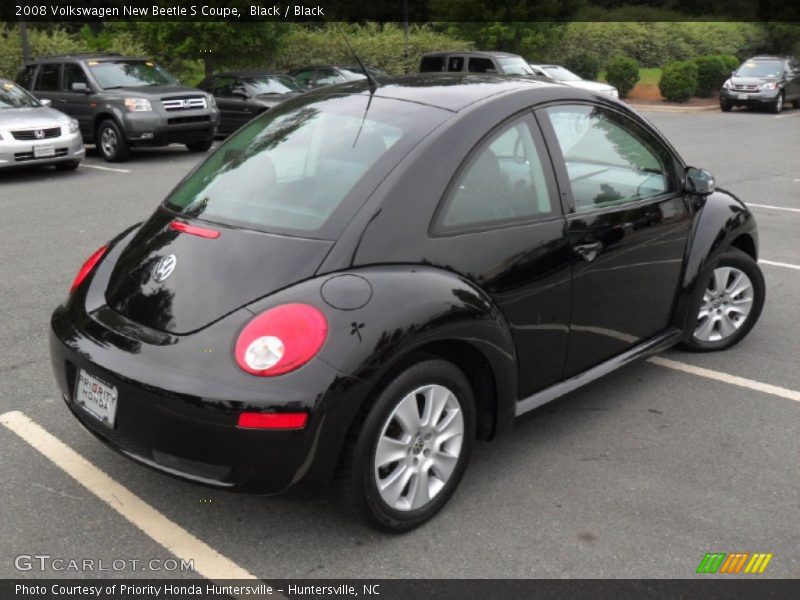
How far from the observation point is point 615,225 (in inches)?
163

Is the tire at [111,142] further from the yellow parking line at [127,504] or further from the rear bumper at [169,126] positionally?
the yellow parking line at [127,504]

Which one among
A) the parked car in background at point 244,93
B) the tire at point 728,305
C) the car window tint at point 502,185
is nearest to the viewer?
the car window tint at point 502,185

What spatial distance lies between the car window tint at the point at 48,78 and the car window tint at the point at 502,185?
13668mm

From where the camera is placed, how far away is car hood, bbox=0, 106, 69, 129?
490 inches

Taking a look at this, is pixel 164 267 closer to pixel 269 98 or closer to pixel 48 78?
pixel 48 78

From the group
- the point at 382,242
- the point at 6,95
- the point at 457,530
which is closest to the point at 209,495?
the point at 457,530

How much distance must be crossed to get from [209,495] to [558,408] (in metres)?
1.79

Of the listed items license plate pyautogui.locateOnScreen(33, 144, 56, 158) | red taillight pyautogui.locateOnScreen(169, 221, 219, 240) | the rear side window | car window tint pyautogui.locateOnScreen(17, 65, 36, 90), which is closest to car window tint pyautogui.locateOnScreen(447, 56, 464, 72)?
the rear side window

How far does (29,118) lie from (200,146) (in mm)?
3890

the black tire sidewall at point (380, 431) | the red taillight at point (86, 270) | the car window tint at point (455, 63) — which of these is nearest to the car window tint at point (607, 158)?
the black tire sidewall at point (380, 431)

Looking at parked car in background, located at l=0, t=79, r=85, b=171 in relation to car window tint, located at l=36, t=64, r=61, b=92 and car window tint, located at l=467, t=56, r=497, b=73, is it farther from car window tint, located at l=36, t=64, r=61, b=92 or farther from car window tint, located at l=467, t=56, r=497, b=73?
car window tint, located at l=467, t=56, r=497, b=73

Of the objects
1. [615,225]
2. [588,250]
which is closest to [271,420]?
[588,250]

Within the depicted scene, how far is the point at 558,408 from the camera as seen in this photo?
4.50 m

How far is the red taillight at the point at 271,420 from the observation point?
9.68 feet
